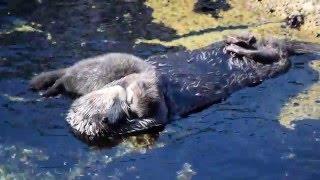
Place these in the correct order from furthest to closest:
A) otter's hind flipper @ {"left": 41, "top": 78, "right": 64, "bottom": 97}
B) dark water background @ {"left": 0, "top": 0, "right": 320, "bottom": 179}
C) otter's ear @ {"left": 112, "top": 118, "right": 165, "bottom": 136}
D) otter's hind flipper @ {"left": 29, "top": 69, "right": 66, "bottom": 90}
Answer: otter's hind flipper @ {"left": 29, "top": 69, "right": 66, "bottom": 90}
otter's hind flipper @ {"left": 41, "top": 78, "right": 64, "bottom": 97}
otter's ear @ {"left": 112, "top": 118, "right": 165, "bottom": 136}
dark water background @ {"left": 0, "top": 0, "right": 320, "bottom": 179}

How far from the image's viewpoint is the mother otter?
6.24 meters

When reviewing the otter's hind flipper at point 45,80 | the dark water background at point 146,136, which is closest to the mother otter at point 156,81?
the otter's hind flipper at point 45,80

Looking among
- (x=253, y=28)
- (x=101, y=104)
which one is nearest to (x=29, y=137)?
(x=101, y=104)

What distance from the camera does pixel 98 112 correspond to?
242 inches

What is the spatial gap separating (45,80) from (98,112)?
101cm

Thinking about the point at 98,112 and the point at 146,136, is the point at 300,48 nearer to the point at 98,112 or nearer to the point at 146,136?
the point at 146,136

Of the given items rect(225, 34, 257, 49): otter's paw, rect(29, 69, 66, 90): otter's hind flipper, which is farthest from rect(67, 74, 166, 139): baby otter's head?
rect(225, 34, 257, 49): otter's paw

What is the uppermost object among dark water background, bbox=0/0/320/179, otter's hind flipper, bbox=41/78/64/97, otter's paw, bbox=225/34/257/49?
otter's paw, bbox=225/34/257/49

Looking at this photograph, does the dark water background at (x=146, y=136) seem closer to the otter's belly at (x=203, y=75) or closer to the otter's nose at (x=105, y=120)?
the otter's belly at (x=203, y=75)

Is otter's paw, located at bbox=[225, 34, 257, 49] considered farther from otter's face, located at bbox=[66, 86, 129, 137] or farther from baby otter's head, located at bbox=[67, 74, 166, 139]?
otter's face, located at bbox=[66, 86, 129, 137]

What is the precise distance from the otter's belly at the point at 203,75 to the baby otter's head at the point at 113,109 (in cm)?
39

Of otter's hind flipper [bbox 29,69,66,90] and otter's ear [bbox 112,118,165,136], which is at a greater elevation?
otter's hind flipper [bbox 29,69,66,90]

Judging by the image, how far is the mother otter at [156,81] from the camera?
20.5ft

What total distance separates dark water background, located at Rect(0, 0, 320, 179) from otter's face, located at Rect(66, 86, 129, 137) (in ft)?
0.46
